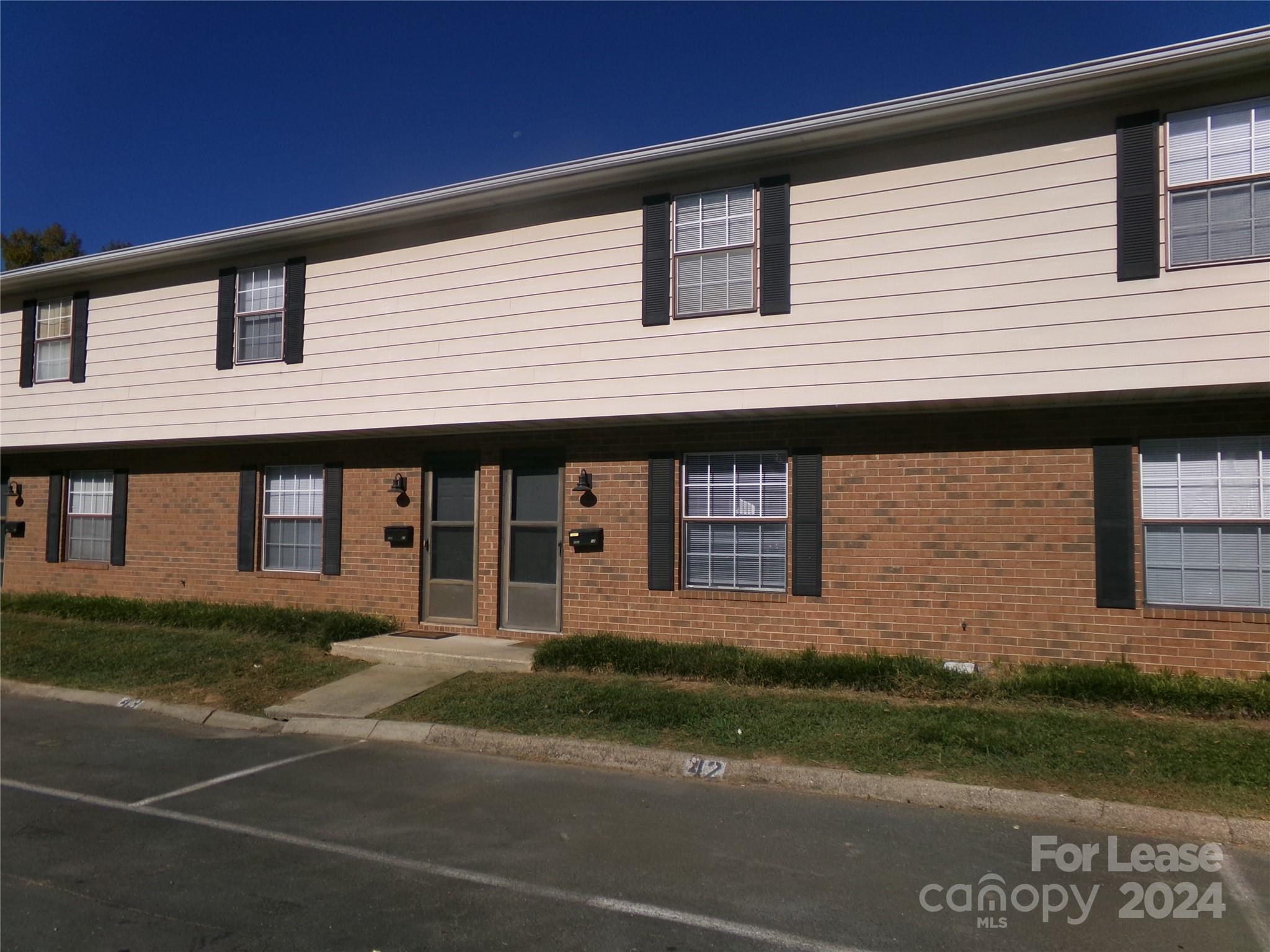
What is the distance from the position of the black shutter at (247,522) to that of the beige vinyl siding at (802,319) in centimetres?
93

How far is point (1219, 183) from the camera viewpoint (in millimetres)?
8297

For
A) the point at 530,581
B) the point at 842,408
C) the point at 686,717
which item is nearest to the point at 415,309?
the point at 530,581

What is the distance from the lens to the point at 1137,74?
8258mm

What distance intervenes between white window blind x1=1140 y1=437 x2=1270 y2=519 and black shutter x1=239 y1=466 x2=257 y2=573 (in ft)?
37.7

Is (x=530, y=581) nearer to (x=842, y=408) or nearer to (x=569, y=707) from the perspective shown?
(x=569, y=707)

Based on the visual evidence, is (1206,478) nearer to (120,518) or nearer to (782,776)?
(782,776)

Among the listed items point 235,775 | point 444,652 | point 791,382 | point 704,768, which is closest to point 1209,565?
point 791,382

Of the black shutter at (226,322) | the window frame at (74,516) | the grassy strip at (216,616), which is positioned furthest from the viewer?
the window frame at (74,516)

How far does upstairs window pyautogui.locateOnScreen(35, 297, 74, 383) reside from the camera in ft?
49.9

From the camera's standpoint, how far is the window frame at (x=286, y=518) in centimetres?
1356

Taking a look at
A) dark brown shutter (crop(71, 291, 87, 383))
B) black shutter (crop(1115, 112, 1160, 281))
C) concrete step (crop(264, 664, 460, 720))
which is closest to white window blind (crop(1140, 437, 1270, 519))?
black shutter (crop(1115, 112, 1160, 281))

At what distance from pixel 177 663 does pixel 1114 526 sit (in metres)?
10.2

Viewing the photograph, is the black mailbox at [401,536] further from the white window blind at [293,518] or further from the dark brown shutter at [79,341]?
the dark brown shutter at [79,341]

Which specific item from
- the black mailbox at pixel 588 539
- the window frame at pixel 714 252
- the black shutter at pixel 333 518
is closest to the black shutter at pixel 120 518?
the black shutter at pixel 333 518
